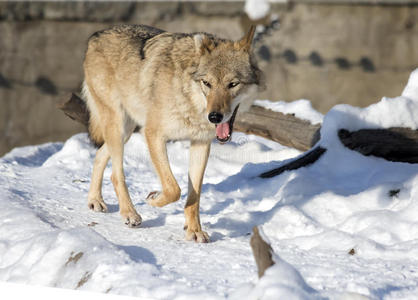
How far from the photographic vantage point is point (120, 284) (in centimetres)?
268

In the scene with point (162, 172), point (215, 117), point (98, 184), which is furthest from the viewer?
point (98, 184)

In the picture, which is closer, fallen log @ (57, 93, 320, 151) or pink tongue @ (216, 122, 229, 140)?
pink tongue @ (216, 122, 229, 140)

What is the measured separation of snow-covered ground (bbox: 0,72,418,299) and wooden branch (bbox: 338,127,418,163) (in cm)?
8

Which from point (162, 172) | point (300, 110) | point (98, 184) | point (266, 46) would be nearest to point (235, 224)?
point (162, 172)

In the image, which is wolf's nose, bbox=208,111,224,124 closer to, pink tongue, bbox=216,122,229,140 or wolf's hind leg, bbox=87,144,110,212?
pink tongue, bbox=216,122,229,140

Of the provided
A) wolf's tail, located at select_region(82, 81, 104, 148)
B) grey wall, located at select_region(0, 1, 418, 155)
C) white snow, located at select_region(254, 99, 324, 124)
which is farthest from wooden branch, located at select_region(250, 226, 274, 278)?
grey wall, located at select_region(0, 1, 418, 155)

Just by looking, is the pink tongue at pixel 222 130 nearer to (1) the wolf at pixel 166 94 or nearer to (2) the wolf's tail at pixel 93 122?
(1) the wolf at pixel 166 94

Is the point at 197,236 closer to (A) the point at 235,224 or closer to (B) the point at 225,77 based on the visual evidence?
(A) the point at 235,224

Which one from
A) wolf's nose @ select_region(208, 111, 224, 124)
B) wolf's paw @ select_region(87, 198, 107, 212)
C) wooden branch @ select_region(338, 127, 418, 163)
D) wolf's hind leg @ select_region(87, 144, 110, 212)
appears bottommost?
wolf's paw @ select_region(87, 198, 107, 212)

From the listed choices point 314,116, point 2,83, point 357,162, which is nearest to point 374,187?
point 357,162

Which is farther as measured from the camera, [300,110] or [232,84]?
[300,110]

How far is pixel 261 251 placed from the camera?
2359mm

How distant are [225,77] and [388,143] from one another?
6.48 feet

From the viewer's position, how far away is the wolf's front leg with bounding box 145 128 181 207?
157 inches
